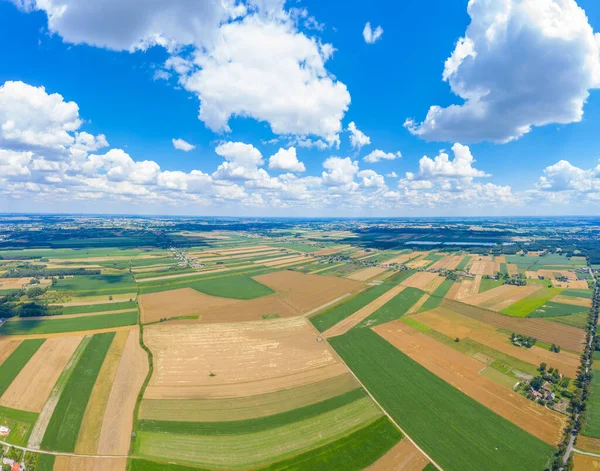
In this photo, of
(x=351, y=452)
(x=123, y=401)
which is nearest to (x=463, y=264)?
(x=351, y=452)

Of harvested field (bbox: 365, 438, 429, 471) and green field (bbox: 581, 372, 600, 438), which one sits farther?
green field (bbox: 581, 372, 600, 438)

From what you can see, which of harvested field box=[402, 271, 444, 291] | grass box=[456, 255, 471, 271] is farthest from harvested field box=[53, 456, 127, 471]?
grass box=[456, 255, 471, 271]

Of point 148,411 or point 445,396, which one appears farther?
point 445,396

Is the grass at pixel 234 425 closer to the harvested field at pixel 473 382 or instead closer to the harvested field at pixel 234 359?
the harvested field at pixel 234 359

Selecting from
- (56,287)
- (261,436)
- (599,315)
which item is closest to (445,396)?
→ (261,436)

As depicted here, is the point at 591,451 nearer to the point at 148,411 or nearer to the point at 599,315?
the point at 148,411

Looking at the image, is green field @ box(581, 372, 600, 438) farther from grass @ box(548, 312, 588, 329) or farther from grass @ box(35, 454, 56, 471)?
grass @ box(35, 454, 56, 471)
